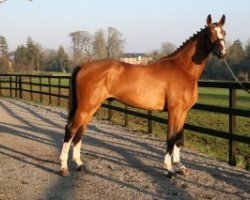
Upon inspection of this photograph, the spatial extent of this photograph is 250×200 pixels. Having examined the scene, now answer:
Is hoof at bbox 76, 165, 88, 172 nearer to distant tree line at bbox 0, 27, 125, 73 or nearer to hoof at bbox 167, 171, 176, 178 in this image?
hoof at bbox 167, 171, 176, 178

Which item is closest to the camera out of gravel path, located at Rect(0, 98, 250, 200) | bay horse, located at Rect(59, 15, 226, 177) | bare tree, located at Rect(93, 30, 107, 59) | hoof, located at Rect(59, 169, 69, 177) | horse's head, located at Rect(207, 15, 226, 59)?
gravel path, located at Rect(0, 98, 250, 200)

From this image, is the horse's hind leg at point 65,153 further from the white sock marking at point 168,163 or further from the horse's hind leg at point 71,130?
the white sock marking at point 168,163

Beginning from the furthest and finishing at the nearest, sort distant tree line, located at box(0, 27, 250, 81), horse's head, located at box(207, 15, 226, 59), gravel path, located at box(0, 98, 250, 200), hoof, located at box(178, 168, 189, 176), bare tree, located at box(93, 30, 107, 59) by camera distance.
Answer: bare tree, located at box(93, 30, 107, 59)
distant tree line, located at box(0, 27, 250, 81)
hoof, located at box(178, 168, 189, 176)
horse's head, located at box(207, 15, 226, 59)
gravel path, located at box(0, 98, 250, 200)

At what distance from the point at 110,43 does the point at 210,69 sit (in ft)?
112

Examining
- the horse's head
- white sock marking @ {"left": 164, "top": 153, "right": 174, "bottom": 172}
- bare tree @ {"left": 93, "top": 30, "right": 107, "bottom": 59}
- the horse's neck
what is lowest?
white sock marking @ {"left": 164, "top": 153, "right": 174, "bottom": 172}

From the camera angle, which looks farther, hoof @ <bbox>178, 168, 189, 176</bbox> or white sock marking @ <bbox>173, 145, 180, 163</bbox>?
white sock marking @ <bbox>173, 145, 180, 163</bbox>

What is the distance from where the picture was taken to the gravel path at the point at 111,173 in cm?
552

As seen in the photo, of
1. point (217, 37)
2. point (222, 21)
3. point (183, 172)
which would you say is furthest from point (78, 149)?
point (222, 21)

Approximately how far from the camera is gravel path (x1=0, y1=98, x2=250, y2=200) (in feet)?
18.1

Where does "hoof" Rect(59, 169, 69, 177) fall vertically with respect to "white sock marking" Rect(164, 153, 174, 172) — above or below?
below

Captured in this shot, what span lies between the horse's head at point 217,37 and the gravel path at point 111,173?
1.87 m

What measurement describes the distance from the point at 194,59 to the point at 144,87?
0.95 metres

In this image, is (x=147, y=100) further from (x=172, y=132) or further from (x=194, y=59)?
(x=194, y=59)

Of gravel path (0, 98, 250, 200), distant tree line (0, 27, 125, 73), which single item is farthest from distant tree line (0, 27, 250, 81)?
gravel path (0, 98, 250, 200)
